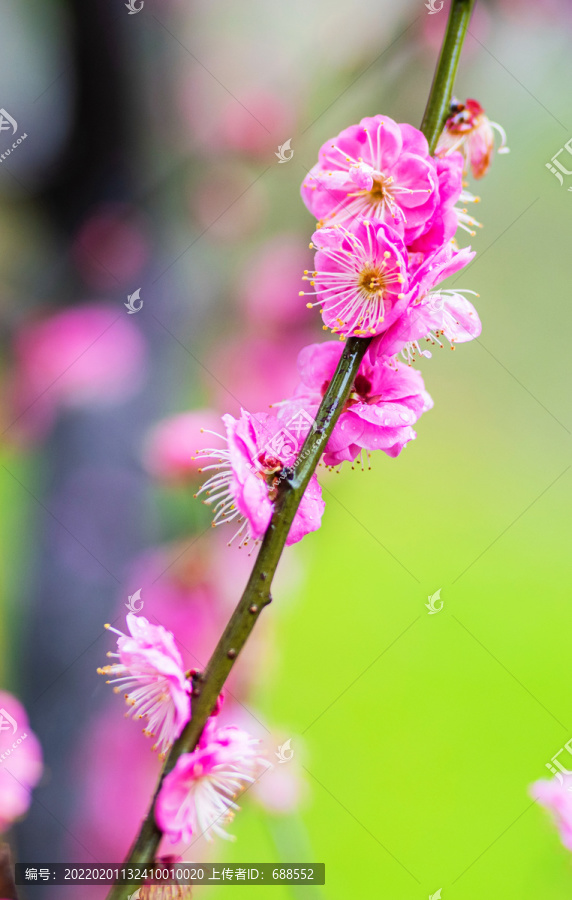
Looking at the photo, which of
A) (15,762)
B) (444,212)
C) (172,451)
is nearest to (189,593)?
(172,451)

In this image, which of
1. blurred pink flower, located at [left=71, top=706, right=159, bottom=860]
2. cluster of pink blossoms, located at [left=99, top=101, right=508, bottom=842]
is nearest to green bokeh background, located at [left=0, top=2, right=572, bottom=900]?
blurred pink flower, located at [left=71, top=706, right=159, bottom=860]

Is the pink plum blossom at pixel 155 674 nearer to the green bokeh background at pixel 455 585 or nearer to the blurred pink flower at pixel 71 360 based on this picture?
the green bokeh background at pixel 455 585

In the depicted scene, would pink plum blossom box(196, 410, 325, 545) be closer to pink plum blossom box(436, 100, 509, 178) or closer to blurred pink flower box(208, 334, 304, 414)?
pink plum blossom box(436, 100, 509, 178)

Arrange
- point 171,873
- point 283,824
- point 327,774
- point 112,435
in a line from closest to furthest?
point 171,873 → point 283,824 → point 112,435 → point 327,774

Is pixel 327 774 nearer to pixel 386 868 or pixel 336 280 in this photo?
pixel 386 868

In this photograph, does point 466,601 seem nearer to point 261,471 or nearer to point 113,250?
point 113,250

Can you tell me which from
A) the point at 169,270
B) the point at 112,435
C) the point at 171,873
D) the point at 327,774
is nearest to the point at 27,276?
the point at 169,270
